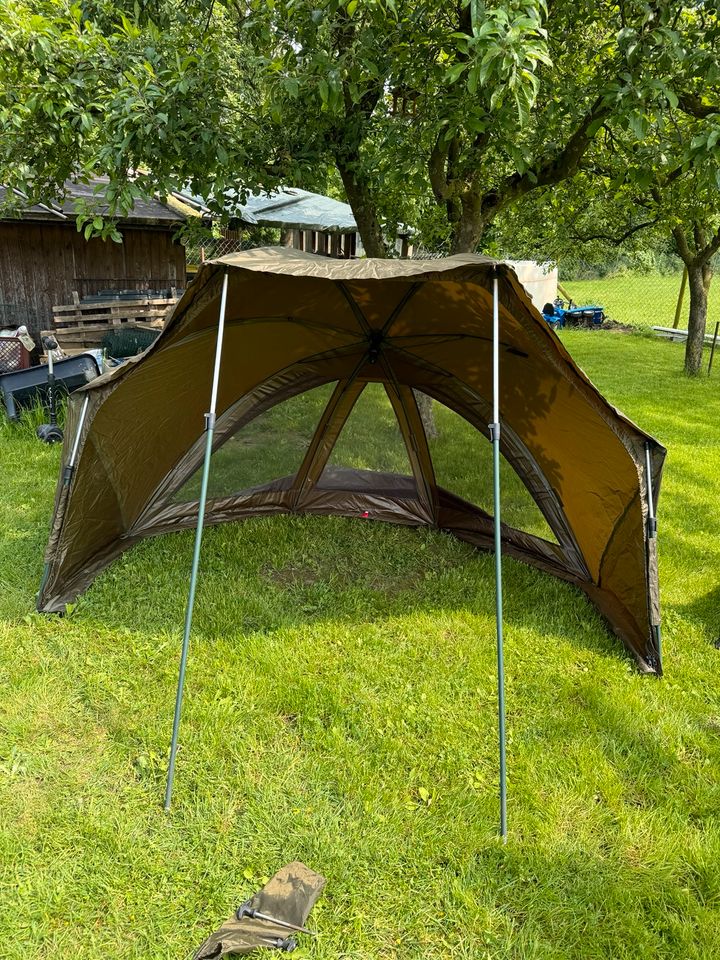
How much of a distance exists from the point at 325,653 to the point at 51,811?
5.25ft

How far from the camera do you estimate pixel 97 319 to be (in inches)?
430

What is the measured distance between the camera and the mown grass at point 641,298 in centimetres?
2080

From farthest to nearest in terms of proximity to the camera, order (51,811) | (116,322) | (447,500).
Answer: (116,322), (447,500), (51,811)

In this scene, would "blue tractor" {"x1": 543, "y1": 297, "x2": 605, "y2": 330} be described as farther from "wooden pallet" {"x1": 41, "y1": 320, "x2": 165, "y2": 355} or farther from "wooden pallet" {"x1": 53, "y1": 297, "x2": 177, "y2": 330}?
"wooden pallet" {"x1": 41, "y1": 320, "x2": 165, "y2": 355}

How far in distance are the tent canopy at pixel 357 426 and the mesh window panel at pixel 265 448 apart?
0.04 ft

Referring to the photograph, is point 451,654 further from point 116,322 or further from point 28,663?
point 116,322

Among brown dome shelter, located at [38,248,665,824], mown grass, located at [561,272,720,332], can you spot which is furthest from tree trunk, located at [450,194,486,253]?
mown grass, located at [561,272,720,332]

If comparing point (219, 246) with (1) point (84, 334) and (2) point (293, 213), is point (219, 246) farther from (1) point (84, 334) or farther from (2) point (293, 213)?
(1) point (84, 334)

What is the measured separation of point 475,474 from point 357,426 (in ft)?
3.48

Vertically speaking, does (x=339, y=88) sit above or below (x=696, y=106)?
below

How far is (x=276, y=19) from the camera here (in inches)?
182

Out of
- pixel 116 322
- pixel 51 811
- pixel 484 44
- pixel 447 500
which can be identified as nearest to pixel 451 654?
pixel 447 500

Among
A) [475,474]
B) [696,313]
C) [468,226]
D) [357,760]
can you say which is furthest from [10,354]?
[696,313]

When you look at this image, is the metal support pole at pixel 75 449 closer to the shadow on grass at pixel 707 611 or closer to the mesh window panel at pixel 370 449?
the mesh window panel at pixel 370 449
